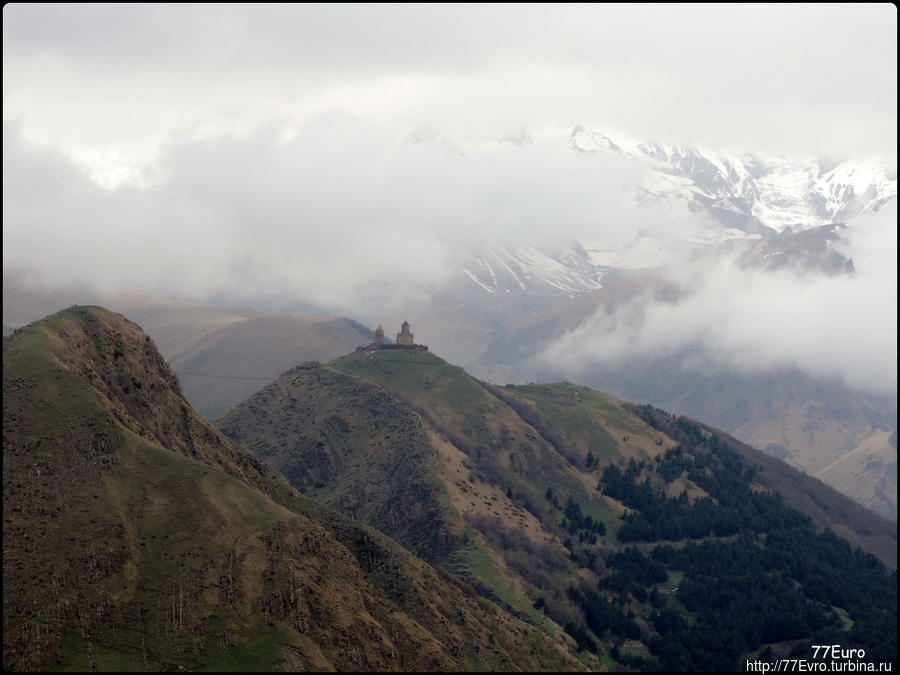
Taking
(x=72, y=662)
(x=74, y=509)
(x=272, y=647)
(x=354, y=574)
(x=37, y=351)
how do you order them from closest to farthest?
(x=72, y=662), (x=272, y=647), (x=74, y=509), (x=354, y=574), (x=37, y=351)

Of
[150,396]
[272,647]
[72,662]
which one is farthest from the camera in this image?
[150,396]

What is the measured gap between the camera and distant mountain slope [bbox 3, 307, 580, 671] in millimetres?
134625

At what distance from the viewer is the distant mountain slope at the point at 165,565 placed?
135 metres

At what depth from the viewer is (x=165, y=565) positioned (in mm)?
145125

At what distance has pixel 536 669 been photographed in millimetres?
174000

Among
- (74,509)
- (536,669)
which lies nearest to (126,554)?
(74,509)

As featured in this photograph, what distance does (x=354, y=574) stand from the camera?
16188 cm

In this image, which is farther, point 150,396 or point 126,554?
point 150,396

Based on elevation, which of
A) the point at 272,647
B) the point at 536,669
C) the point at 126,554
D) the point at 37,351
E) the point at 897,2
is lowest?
the point at 536,669

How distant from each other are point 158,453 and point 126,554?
22049 millimetres

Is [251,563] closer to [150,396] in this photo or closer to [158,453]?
[158,453]

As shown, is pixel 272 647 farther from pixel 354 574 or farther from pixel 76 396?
pixel 76 396

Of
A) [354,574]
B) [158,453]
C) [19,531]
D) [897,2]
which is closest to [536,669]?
[354,574]

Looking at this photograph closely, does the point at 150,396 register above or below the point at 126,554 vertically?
above
